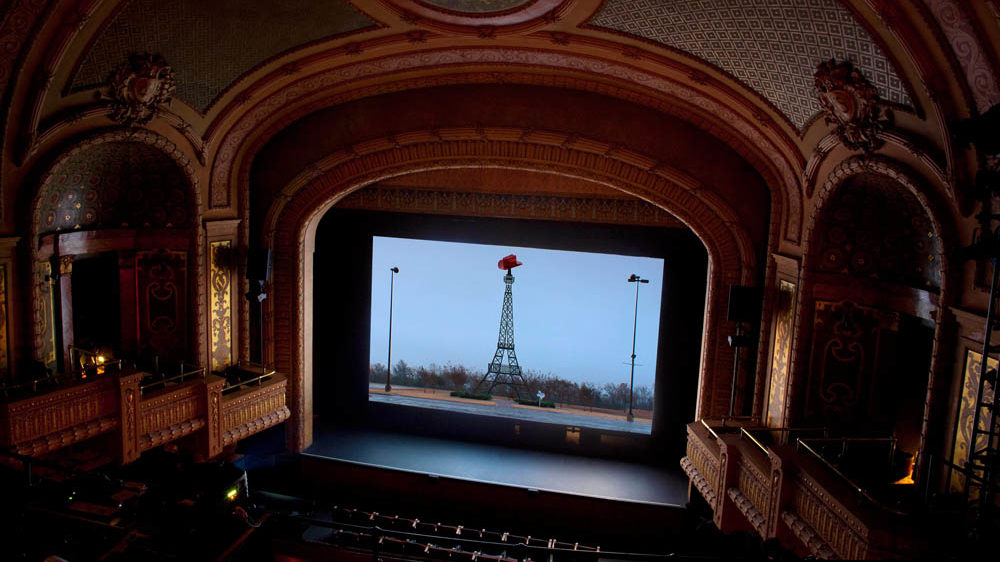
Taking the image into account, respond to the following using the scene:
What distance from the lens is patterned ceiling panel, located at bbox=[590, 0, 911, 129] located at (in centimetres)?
486

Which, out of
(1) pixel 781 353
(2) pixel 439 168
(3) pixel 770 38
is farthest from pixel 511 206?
(3) pixel 770 38

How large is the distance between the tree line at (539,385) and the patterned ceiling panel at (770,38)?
4.98m

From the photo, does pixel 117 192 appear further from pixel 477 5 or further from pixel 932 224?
pixel 932 224

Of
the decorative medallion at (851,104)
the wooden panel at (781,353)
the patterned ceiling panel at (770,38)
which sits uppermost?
the patterned ceiling panel at (770,38)

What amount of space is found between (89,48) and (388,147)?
11.6ft

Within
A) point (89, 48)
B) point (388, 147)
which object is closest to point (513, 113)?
point (388, 147)

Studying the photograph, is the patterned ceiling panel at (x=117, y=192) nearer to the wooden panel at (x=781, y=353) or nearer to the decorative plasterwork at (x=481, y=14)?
the decorative plasterwork at (x=481, y=14)

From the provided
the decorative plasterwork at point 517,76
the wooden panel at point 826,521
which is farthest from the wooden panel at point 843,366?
the wooden panel at point 826,521

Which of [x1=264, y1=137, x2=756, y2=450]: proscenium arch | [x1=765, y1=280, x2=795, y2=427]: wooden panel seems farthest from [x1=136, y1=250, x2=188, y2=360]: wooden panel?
[x1=765, y1=280, x2=795, y2=427]: wooden panel

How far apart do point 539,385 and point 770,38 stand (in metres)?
6.33

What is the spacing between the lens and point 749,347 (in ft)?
26.7

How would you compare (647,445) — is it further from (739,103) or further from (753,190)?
(739,103)

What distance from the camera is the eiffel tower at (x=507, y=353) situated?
399 inches

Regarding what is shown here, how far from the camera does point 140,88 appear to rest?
21.6 ft
